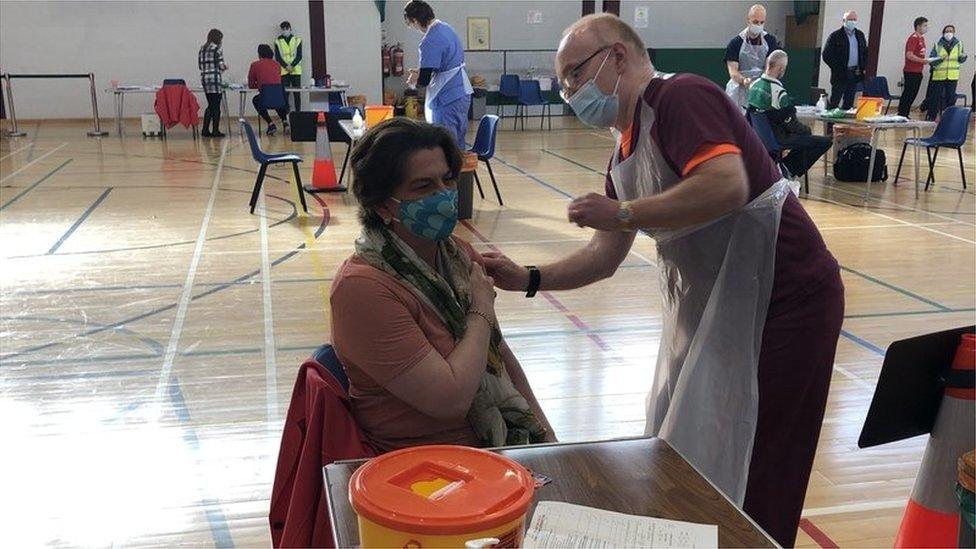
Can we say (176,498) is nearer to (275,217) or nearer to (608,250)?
(608,250)

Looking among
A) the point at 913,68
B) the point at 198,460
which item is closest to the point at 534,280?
the point at 198,460

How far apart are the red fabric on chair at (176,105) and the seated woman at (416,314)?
12512 millimetres

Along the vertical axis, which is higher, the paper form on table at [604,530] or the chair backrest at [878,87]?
the chair backrest at [878,87]

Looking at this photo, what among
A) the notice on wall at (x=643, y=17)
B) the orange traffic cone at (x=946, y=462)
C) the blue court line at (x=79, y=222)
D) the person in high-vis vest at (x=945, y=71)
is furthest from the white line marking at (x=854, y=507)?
the notice on wall at (x=643, y=17)

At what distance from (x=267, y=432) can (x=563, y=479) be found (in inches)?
86.2

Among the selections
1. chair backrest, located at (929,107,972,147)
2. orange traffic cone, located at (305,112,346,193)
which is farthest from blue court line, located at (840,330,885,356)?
orange traffic cone, located at (305,112,346,193)

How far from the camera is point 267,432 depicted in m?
3.33

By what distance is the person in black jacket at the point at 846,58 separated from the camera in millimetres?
12453

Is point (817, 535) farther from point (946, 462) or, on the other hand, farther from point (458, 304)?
point (458, 304)

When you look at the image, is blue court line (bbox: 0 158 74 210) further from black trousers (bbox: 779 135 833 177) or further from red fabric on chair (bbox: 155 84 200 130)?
black trousers (bbox: 779 135 833 177)

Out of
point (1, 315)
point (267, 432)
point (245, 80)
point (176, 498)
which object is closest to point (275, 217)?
point (1, 315)

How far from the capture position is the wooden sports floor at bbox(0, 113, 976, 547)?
284 centimetres

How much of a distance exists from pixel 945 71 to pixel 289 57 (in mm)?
11551

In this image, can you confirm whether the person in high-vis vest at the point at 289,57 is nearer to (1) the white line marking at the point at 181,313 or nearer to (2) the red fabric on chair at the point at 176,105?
(2) the red fabric on chair at the point at 176,105
